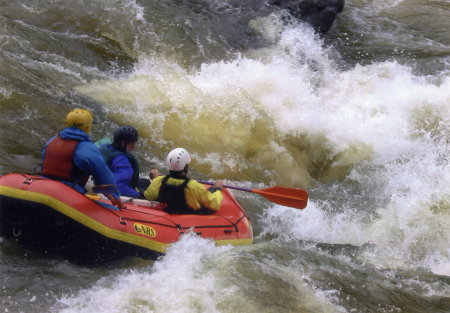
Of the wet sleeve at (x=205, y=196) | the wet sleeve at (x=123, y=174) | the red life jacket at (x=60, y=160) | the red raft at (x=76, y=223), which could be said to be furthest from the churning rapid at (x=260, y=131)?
the wet sleeve at (x=123, y=174)

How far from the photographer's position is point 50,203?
398 cm

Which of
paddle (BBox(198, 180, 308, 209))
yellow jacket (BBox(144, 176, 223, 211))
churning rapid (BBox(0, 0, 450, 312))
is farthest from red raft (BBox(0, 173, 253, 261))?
paddle (BBox(198, 180, 308, 209))

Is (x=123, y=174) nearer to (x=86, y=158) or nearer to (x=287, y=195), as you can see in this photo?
(x=86, y=158)

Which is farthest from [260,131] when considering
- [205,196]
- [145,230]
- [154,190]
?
[145,230]

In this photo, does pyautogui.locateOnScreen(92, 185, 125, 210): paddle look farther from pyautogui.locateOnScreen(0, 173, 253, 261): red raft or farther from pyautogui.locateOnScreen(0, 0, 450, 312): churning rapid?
pyautogui.locateOnScreen(0, 0, 450, 312): churning rapid

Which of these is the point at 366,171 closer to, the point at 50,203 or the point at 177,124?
A: the point at 177,124

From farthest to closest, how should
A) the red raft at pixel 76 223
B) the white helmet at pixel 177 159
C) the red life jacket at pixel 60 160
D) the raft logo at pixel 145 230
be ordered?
the white helmet at pixel 177 159, the raft logo at pixel 145 230, the red life jacket at pixel 60 160, the red raft at pixel 76 223

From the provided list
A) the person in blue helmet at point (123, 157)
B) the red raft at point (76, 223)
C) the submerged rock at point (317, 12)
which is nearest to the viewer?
the red raft at point (76, 223)

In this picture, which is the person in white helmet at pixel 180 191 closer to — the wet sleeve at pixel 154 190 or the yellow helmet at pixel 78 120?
the wet sleeve at pixel 154 190

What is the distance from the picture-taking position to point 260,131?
302 inches

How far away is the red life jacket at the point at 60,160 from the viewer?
4.16 metres

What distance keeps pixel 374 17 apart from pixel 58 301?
9.60 meters

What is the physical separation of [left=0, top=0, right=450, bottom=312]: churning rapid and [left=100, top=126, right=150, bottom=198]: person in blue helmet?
2.93ft

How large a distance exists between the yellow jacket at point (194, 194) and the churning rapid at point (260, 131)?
461 millimetres
